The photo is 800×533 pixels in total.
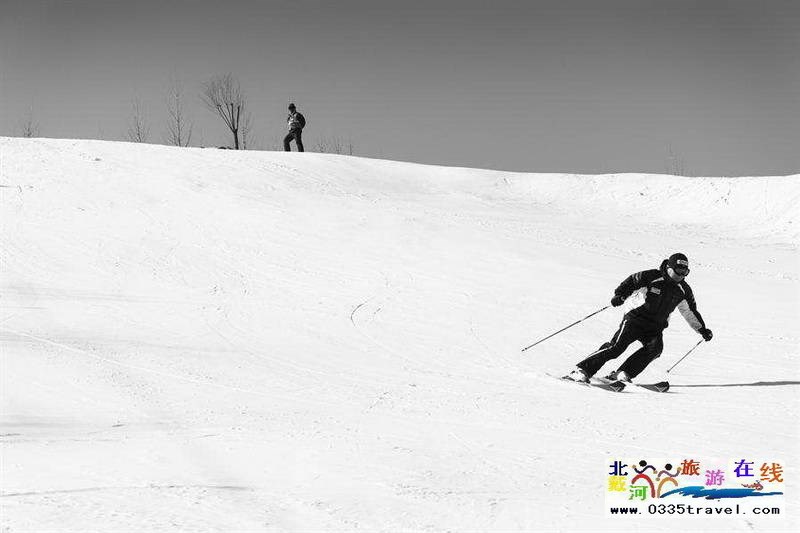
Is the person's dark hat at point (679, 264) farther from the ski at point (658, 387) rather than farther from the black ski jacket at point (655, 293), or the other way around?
the ski at point (658, 387)

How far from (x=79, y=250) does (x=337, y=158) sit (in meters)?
11.3

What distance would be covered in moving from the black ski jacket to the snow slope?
0.86 m

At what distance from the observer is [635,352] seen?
8.01 meters

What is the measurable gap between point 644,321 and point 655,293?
1.03ft

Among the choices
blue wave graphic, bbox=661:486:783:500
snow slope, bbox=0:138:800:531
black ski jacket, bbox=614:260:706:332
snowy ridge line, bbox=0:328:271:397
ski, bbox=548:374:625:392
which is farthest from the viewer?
black ski jacket, bbox=614:260:706:332

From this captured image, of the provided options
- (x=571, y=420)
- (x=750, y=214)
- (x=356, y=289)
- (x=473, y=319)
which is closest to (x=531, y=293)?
(x=473, y=319)

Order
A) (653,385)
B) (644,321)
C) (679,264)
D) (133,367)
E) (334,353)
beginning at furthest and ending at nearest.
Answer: (334,353), (644,321), (653,385), (679,264), (133,367)

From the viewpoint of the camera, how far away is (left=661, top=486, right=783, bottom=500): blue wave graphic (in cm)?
487

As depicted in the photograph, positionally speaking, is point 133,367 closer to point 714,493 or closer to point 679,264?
point 714,493

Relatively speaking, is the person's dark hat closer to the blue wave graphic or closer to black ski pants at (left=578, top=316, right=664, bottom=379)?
black ski pants at (left=578, top=316, right=664, bottom=379)

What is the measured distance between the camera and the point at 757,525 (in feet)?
14.5

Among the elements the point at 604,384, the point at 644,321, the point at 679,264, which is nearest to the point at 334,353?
the point at 604,384

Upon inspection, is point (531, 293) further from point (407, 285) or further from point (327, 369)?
point (327, 369)

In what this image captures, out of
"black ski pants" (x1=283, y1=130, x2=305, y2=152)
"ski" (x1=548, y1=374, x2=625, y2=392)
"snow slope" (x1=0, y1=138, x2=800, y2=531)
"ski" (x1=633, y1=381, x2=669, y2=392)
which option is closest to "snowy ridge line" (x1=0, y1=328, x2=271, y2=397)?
"snow slope" (x1=0, y1=138, x2=800, y2=531)
